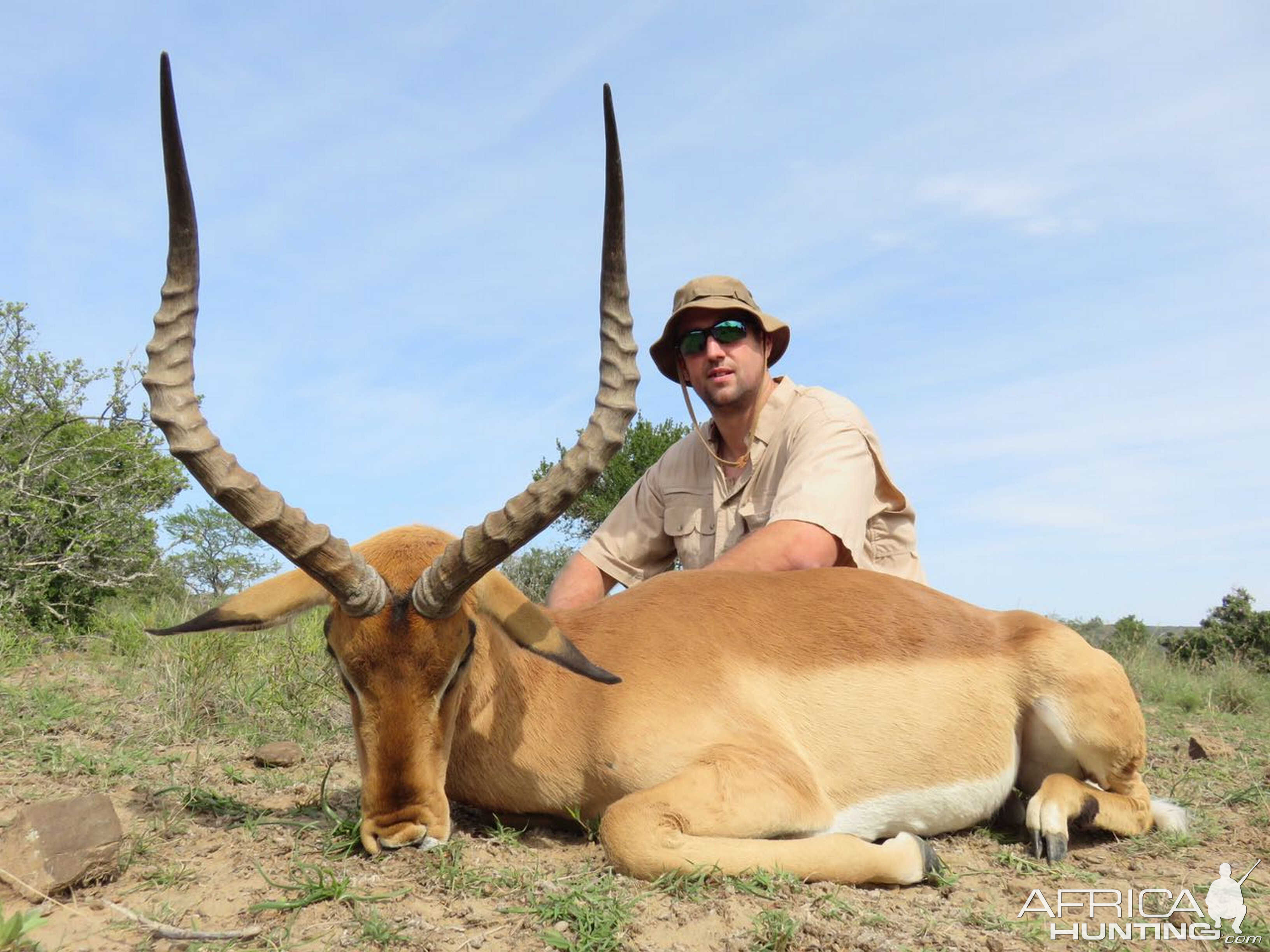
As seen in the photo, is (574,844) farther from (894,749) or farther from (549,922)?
(894,749)

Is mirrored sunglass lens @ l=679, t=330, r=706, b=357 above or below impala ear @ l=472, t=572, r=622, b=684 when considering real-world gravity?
above

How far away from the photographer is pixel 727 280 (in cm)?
677

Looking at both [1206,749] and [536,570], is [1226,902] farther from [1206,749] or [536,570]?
[536,570]

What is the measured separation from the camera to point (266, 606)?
3713 mm

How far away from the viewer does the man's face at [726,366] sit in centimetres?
652

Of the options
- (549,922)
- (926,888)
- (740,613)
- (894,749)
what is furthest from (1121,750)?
(549,922)

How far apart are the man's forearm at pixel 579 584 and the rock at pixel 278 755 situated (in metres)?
2.39

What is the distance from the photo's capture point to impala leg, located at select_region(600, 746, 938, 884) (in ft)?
10.8

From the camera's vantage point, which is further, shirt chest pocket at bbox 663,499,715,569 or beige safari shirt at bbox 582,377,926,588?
shirt chest pocket at bbox 663,499,715,569

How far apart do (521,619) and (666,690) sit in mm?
644

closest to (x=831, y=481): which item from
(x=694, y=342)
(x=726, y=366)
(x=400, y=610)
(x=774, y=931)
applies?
(x=726, y=366)

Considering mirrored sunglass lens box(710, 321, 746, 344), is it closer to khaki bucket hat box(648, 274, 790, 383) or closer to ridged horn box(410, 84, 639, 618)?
khaki bucket hat box(648, 274, 790, 383)

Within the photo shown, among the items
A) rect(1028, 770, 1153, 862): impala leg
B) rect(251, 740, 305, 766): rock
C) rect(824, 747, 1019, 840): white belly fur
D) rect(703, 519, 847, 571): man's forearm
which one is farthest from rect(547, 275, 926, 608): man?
rect(251, 740, 305, 766): rock
